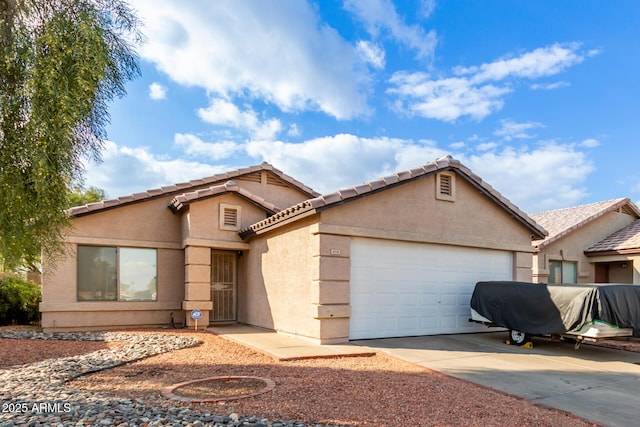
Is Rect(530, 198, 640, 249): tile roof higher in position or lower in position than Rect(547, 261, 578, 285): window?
higher

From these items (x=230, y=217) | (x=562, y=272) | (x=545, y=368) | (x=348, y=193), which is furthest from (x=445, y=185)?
(x=562, y=272)

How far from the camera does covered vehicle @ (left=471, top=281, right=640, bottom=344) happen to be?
364 inches

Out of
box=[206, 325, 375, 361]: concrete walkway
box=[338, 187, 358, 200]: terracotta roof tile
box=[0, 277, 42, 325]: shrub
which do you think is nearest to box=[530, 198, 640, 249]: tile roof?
box=[338, 187, 358, 200]: terracotta roof tile

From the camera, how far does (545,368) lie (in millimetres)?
8375

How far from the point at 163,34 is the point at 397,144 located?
34.6 ft

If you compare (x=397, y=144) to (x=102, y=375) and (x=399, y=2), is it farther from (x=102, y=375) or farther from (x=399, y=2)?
(x=102, y=375)

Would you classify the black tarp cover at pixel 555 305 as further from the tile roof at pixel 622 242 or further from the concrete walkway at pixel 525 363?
the tile roof at pixel 622 242

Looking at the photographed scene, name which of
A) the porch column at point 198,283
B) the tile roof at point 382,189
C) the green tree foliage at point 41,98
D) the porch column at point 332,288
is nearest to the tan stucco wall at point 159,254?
the porch column at point 198,283

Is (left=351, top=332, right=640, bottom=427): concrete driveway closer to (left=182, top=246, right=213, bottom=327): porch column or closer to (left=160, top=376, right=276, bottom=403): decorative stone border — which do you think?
(left=160, top=376, right=276, bottom=403): decorative stone border

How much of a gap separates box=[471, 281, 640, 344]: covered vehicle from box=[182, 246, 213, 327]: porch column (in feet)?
25.5

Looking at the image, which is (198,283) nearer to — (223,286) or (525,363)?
(223,286)

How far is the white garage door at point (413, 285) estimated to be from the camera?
35.7 ft

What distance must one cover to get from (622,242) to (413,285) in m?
11.9

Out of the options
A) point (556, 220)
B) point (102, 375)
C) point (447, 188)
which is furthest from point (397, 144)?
point (102, 375)
